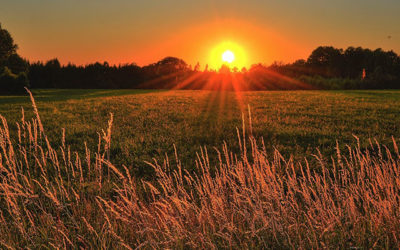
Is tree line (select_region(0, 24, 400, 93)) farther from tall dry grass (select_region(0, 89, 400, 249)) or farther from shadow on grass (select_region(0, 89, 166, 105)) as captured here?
tall dry grass (select_region(0, 89, 400, 249))

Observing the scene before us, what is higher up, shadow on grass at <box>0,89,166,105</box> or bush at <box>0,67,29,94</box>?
bush at <box>0,67,29,94</box>

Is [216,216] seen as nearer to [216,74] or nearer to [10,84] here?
[10,84]

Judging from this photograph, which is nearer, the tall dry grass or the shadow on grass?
the tall dry grass

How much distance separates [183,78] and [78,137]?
56189 mm

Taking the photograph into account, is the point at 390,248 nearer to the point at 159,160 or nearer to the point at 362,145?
the point at 159,160

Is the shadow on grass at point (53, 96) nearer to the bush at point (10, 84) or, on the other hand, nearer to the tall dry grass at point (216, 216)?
the bush at point (10, 84)

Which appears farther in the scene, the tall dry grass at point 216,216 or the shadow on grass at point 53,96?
the shadow on grass at point 53,96

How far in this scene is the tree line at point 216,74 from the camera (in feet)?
147

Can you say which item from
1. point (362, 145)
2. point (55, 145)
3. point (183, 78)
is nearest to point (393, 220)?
point (362, 145)

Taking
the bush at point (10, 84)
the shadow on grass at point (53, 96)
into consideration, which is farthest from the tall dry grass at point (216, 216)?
the bush at point (10, 84)

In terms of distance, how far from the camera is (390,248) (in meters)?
2.95

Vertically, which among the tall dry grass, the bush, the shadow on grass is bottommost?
the tall dry grass

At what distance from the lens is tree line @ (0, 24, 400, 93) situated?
4494 cm

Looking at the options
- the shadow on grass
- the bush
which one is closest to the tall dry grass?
the shadow on grass
